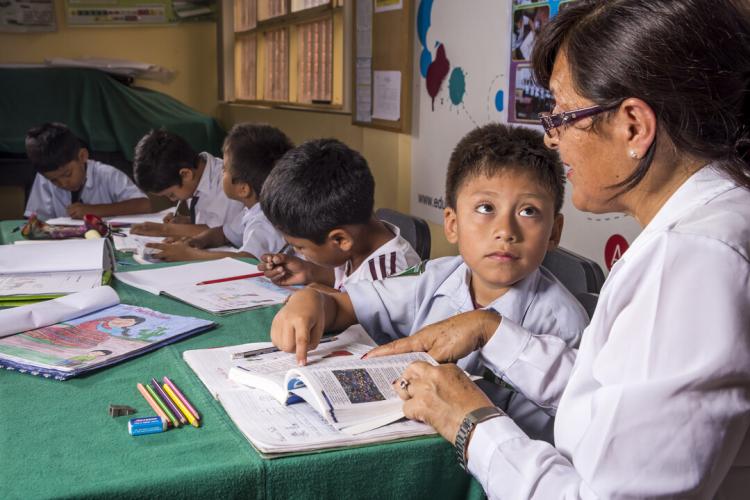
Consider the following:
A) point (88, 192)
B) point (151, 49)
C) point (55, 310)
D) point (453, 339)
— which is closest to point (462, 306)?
point (453, 339)

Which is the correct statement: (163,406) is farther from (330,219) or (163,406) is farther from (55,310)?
(330,219)

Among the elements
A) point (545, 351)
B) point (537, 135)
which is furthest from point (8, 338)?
point (537, 135)

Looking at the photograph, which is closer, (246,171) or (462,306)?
(462,306)

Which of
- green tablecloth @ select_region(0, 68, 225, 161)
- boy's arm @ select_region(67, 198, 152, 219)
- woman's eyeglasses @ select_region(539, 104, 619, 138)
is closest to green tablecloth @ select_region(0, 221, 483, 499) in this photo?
woman's eyeglasses @ select_region(539, 104, 619, 138)

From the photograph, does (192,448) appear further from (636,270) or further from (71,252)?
(71,252)

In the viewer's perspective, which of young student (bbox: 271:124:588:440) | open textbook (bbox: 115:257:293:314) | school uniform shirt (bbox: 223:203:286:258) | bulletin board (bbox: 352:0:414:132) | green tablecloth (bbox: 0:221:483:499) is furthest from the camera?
bulletin board (bbox: 352:0:414:132)

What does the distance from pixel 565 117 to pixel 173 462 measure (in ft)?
2.05

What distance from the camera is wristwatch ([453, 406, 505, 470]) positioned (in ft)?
3.10

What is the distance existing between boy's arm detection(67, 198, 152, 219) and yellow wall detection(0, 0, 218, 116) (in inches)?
119

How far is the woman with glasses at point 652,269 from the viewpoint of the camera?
72cm

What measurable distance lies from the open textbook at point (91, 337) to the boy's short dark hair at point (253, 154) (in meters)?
1.20

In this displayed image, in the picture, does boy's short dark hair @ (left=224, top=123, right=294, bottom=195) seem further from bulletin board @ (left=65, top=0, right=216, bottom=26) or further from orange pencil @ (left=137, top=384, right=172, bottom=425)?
bulletin board @ (left=65, top=0, right=216, bottom=26)

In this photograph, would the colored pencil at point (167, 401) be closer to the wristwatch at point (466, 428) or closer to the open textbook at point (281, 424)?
the open textbook at point (281, 424)

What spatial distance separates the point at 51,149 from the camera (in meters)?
3.56
